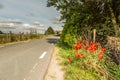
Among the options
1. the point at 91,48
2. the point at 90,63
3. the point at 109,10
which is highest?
the point at 109,10

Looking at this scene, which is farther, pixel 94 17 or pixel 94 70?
pixel 94 17

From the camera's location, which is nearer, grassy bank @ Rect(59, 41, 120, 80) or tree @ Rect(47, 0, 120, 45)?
grassy bank @ Rect(59, 41, 120, 80)

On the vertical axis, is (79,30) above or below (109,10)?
below

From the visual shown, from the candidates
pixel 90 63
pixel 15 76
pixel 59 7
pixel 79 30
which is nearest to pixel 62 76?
pixel 90 63

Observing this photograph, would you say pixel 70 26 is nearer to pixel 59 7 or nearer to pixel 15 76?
pixel 59 7

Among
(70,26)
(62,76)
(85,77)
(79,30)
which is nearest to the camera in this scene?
(85,77)

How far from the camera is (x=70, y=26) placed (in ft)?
56.5

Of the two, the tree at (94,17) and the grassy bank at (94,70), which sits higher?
the tree at (94,17)

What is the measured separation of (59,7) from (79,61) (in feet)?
39.0

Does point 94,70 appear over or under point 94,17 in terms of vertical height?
under

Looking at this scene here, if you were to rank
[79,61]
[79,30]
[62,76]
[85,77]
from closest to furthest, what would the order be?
[85,77], [62,76], [79,61], [79,30]

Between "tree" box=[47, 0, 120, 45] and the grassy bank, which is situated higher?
"tree" box=[47, 0, 120, 45]

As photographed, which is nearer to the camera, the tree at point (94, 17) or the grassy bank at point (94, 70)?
the grassy bank at point (94, 70)

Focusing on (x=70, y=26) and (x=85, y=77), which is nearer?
(x=85, y=77)
